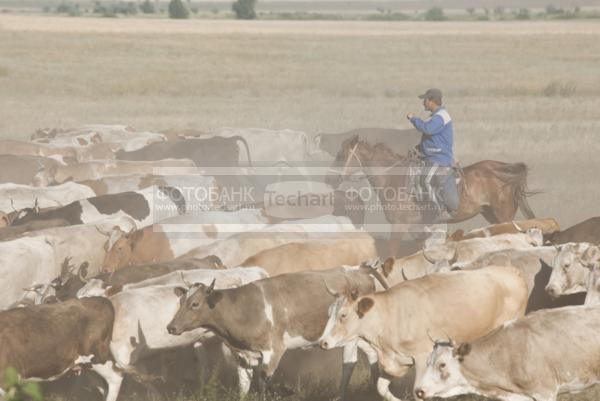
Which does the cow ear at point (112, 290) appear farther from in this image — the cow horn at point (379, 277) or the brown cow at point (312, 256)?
the cow horn at point (379, 277)

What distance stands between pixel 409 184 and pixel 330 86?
26.1 metres

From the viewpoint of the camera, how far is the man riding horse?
568 inches

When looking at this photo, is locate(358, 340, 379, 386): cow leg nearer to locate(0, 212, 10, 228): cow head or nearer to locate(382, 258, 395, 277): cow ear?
locate(382, 258, 395, 277): cow ear

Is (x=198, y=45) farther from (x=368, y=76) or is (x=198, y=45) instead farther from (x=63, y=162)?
(x=63, y=162)

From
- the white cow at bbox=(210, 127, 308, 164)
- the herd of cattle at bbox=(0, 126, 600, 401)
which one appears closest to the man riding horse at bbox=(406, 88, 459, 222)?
the herd of cattle at bbox=(0, 126, 600, 401)

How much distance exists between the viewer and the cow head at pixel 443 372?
27.8ft

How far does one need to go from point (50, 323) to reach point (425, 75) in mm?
35990

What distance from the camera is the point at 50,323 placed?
939 cm

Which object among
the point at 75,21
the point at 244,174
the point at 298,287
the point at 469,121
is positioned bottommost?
the point at 75,21

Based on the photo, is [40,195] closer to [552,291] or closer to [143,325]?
[143,325]

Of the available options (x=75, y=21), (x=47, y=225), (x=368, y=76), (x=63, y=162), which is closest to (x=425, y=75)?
(x=368, y=76)

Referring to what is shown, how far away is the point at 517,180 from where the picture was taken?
54.1 ft

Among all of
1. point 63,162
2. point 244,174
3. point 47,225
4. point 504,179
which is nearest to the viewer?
point 47,225

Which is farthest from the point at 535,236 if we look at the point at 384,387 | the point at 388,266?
the point at 384,387
